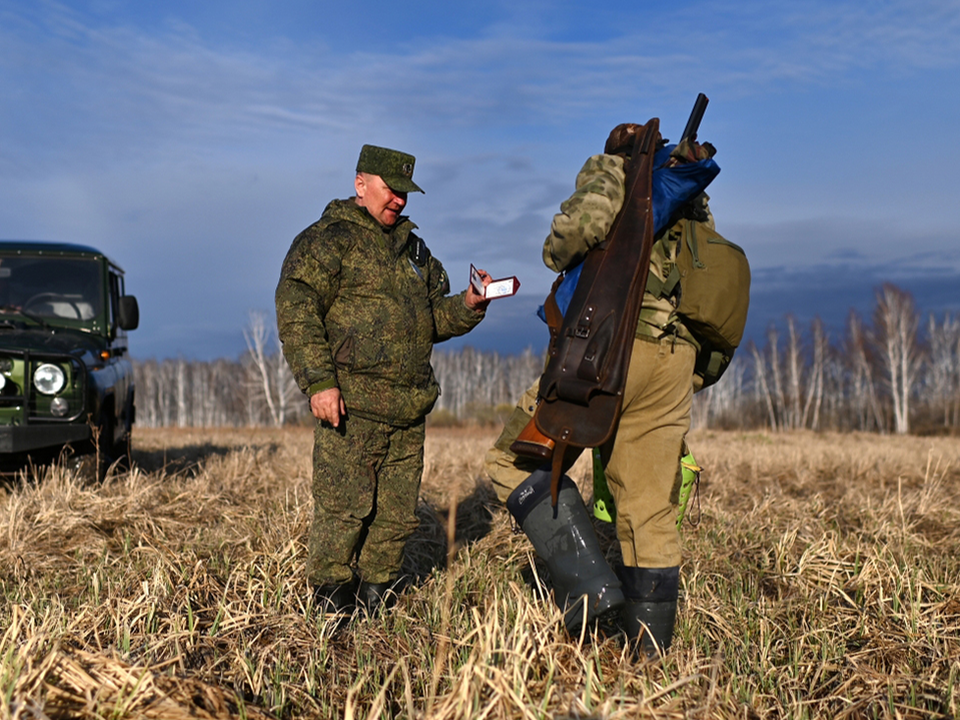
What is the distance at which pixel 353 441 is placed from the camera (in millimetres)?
3836

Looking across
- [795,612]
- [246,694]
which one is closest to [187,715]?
[246,694]

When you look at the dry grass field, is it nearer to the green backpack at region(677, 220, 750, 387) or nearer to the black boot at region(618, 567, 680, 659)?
the black boot at region(618, 567, 680, 659)

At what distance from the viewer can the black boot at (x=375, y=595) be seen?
3.88 m

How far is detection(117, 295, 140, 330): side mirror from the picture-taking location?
25.4 feet

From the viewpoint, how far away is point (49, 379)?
21.0 ft

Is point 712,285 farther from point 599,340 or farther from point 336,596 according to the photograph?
point 336,596

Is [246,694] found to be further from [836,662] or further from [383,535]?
[836,662]

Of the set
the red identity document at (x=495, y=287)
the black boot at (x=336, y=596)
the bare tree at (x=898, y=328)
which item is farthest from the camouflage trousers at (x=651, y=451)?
the bare tree at (x=898, y=328)

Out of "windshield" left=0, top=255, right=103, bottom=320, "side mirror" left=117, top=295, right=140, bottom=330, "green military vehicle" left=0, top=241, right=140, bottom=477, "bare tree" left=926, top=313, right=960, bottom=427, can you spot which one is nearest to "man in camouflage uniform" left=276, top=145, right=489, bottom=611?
"green military vehicle" left=0, top=241, right=140, bottom=477

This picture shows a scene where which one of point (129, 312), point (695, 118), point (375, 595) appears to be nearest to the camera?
point (695, 118)

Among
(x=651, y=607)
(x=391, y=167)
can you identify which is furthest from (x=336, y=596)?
(x=391, y=167)

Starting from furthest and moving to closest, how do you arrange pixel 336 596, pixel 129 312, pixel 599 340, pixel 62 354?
pixel 129 312 < pixel 62 354 < pixel 336 596 < pixel 599 340

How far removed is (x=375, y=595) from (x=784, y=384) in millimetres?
66177

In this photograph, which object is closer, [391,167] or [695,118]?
[695,118]
